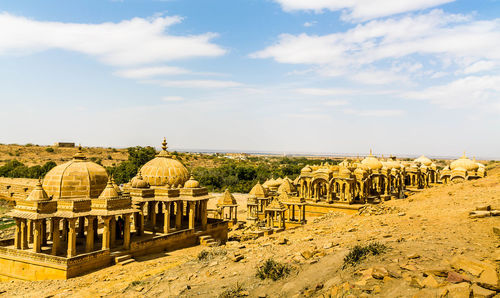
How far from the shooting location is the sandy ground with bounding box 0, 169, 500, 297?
27.6 feet

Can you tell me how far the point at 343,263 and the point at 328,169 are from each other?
22775 mm

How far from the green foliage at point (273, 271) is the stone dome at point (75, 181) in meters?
11.6

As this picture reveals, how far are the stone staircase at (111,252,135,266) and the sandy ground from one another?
1.03 ft

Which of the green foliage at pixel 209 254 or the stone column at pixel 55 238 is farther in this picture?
the stone column at pixel 55 238

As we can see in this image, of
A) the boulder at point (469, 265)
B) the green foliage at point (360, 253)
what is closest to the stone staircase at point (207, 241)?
the green foliage at point (360, 253)

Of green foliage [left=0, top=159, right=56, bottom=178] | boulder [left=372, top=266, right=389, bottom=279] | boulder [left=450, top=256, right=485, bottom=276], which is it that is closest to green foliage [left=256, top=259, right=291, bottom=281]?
boulder [left=372, top=266, right=389, bottom=279]

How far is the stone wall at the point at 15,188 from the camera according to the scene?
49.4 meters

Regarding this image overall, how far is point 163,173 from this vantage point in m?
22.7

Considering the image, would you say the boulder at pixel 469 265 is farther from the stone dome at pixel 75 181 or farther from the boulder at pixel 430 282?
the stone dome at pixel 75 181

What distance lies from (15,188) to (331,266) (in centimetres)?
5519

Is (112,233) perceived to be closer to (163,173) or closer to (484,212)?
(163,173)

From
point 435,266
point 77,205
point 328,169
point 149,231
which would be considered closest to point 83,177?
point 77,205

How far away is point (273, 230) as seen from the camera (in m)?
22.8

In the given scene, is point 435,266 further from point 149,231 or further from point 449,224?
point 149,231
